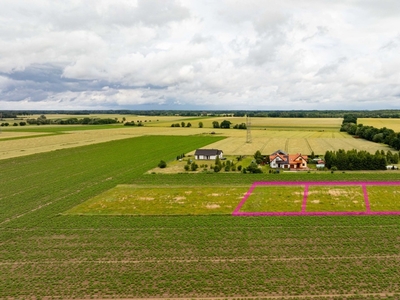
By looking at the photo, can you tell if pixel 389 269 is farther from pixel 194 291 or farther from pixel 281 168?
pixel 281 168

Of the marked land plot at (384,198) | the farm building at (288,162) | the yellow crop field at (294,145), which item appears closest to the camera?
the marked land plot at (384,198)

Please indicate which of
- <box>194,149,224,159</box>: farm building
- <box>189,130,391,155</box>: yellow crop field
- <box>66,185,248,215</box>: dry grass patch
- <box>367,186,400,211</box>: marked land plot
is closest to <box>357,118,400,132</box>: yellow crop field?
<box>189,130,391,155</box>: yellow crop field

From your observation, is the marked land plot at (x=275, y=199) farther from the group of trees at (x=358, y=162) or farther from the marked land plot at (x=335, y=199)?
the group of trees at (x=358, y=162)

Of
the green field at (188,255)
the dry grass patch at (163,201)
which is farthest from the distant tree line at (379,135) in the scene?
the green field at (188,255)

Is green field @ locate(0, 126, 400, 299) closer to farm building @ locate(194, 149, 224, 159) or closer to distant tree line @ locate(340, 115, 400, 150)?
farm building @ locate(194, 149, 224, 159)

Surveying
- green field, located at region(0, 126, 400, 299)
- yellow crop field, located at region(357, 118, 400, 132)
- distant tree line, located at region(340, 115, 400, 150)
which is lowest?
green field, located at region(0, 126, 400, 299)

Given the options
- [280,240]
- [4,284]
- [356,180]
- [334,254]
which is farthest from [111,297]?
[356,180]
